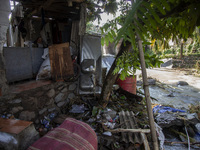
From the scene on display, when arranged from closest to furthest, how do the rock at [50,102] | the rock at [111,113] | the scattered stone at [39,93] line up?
1. the scattered stone at [39,93]
2. the rock at [50,102]
3. the rock at [111,113]

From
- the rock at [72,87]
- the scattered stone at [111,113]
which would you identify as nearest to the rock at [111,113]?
the scattered stone at [111,113]

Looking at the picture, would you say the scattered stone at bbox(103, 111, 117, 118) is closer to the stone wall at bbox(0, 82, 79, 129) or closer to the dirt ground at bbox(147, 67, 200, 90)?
the stone wall at bbox(0, 82, 79, 129)

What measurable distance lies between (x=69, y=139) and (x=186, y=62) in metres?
17.2

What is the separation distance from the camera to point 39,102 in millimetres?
2994

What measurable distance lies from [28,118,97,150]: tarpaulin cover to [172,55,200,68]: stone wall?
16.0m

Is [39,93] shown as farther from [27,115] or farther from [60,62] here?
[60,62]

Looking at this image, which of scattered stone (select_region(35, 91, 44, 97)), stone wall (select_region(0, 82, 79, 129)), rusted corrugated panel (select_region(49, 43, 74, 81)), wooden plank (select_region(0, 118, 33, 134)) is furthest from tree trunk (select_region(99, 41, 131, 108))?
wooden plank (select_region(0, 118, 33, 134))

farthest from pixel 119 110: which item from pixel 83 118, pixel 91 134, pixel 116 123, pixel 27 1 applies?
pixel 27 1

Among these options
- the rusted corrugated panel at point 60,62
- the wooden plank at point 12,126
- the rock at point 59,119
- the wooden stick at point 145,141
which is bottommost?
the wooden stick at point 145,141

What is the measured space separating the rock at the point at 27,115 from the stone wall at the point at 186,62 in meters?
15.9

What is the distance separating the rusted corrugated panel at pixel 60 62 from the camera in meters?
3.40

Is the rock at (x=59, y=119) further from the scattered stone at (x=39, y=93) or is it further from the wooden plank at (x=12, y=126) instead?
the wooden plank at (x=12, y=126)

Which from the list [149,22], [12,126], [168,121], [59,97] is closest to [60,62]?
[59,97]

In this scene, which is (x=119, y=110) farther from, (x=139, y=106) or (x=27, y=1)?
(x=27, y=1)
